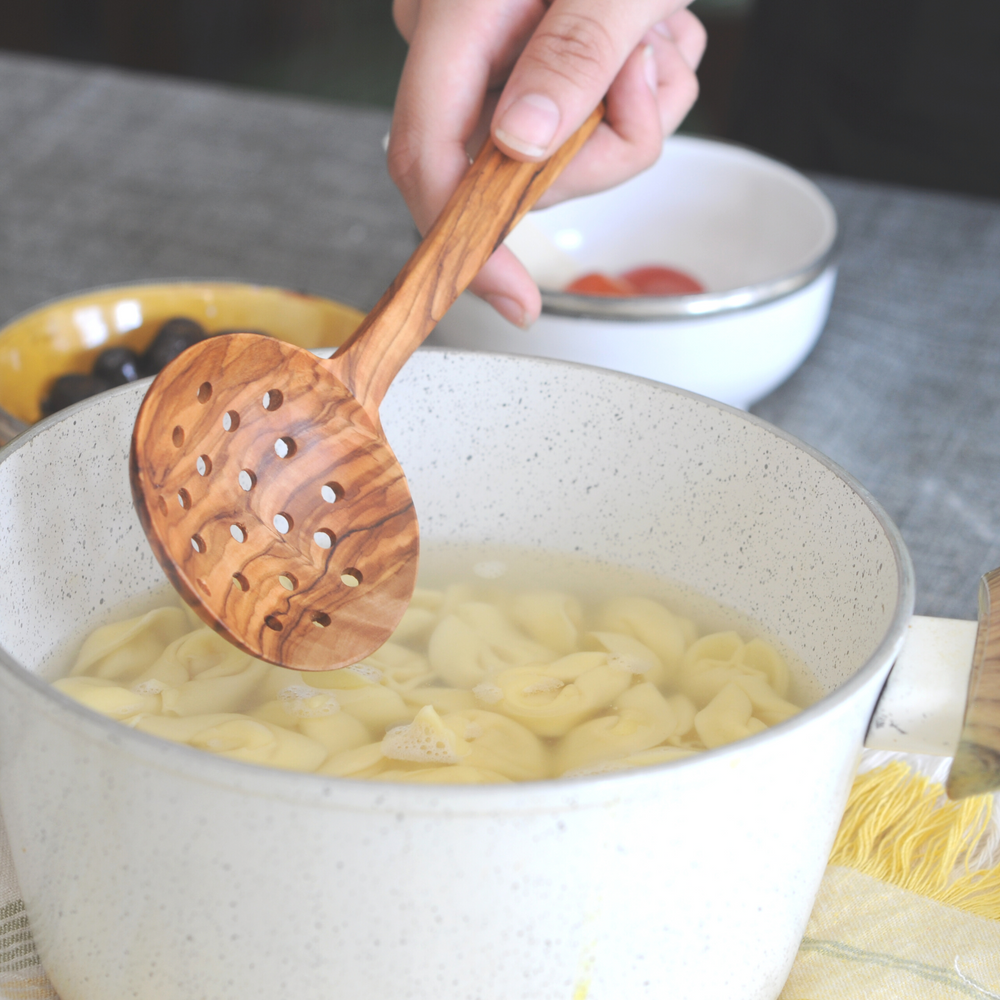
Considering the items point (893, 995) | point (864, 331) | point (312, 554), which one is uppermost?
point (312, 554)

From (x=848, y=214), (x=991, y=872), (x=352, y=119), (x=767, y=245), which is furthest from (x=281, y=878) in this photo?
(x=352, y=119)

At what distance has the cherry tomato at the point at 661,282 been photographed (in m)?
1.14

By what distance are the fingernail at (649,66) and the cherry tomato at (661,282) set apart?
23 centimetres

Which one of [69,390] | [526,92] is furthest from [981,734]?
[69,390]

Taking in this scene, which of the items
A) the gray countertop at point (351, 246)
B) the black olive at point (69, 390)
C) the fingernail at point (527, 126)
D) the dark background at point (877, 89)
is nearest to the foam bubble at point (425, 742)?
the fingernail at point (527, 126)

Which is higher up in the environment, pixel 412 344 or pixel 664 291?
pixel 412 344

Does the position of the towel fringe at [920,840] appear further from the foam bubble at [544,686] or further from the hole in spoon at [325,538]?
the hole in spoon at [325,538]

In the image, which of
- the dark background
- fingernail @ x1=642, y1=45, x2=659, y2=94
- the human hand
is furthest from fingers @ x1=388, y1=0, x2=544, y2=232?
the dark background

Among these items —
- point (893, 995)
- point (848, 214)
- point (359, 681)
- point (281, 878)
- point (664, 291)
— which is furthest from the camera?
point (848, 214)

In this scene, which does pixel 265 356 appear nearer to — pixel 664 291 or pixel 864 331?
pixel 664 291

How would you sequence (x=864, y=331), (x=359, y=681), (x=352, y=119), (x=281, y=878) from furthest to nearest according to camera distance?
(x=352, y=119)
(x=864, y=331)
(x=359, y=681)
(x=281, y=878)

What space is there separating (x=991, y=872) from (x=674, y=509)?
0.89 ft

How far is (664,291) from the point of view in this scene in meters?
1.14

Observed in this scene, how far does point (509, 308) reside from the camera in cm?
88
